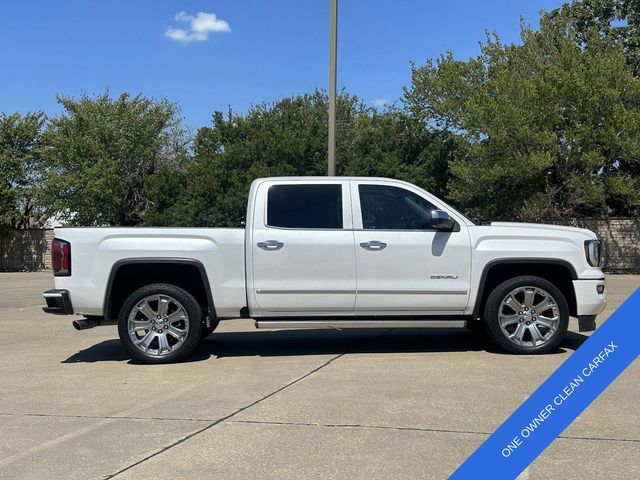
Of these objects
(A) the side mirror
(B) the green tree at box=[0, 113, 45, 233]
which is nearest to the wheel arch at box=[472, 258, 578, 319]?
(A) the side mirror

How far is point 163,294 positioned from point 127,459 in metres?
3.24

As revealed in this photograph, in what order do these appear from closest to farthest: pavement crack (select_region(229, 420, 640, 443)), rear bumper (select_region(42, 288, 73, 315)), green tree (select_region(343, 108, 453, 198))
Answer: pavement crack (select_region(229, 420, 640, 443)), rear bumper (select_region(42, 288, 73, 315)), green tree (select_region(343, 108, 453, 198))

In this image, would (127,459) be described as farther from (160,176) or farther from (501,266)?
(160,176)

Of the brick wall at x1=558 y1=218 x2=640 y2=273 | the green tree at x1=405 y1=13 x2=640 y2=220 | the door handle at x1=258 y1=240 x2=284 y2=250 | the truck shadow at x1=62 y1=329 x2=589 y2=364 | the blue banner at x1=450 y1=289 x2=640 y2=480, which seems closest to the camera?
the blue banner at x1=450 y1=289 x2=640 y2=480

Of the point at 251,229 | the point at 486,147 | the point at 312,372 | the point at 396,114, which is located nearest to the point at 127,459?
the point at 312,372

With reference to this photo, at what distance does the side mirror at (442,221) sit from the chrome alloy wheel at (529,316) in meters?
1.03

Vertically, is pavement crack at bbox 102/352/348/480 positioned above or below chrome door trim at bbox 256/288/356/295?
below

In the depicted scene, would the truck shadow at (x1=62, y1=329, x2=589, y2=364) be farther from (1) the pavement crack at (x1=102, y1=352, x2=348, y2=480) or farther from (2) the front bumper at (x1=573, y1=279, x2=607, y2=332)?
(1) the pavement crack at (x1=102, y1=352, x2=348, y2=480)

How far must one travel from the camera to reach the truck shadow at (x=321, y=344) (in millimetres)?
8195

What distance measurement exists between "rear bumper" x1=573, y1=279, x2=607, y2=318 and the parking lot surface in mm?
600

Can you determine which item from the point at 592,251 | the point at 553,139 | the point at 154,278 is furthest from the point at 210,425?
the point at 553,139

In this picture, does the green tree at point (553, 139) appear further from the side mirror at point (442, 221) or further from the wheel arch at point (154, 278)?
the wheel arch at point (154, 278)

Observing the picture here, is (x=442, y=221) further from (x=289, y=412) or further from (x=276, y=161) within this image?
(x=276, y=161)

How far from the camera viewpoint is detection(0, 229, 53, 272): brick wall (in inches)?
1241
